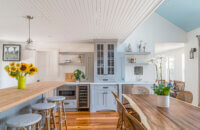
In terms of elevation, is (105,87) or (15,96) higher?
(15,96)

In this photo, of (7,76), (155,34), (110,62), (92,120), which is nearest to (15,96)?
(92,120)

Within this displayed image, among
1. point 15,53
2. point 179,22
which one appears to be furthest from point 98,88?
point 179,22

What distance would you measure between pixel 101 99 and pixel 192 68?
3.36 meters

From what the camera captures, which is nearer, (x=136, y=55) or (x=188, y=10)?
(x=188, y=10)

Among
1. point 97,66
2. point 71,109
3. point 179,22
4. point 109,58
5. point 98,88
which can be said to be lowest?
point 71,109

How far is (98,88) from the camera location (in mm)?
4047

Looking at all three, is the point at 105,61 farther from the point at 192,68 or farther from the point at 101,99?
the point at 192,68

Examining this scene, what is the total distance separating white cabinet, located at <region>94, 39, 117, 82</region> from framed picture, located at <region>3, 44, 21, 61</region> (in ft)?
9.33

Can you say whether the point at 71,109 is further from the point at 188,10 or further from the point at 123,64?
the point at 188,10

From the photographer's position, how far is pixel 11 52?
4.65m

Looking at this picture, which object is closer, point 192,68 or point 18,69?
point 18,69

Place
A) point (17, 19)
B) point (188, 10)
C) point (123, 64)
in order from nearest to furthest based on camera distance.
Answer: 1. point (17, 19)
2. point (188, 10)
3. point (123, 64)

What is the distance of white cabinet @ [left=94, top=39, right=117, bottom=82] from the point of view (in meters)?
4.28

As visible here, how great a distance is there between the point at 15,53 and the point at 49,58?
4.02 feet
